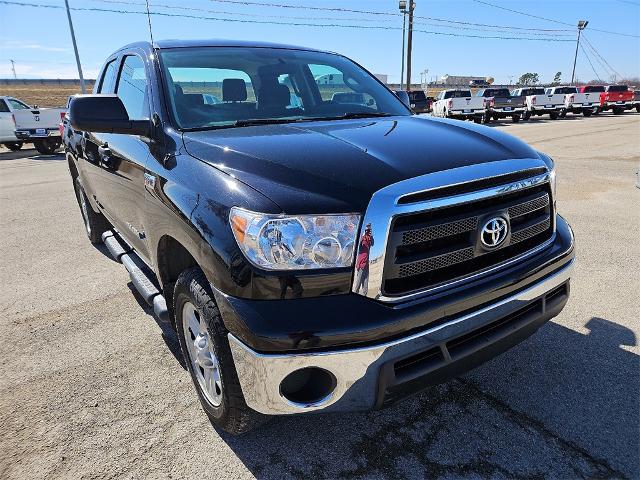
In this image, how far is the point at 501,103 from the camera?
24.3 metres

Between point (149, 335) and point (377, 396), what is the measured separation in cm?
207

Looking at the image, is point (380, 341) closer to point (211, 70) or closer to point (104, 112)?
point (104, 112)

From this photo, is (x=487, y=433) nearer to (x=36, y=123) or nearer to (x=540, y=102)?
(x=36, y=123)

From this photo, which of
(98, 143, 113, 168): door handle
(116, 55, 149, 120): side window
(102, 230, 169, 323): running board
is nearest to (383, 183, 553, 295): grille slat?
(102, 230, 169, 323): running board

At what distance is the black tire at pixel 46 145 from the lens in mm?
15721

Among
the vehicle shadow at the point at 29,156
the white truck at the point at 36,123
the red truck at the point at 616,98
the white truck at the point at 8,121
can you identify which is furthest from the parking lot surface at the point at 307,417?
the red truck at the point at 616,98

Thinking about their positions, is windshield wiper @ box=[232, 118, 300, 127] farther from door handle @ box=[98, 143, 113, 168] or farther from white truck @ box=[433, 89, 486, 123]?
white truck @ box=[433, 89, 486, 123]

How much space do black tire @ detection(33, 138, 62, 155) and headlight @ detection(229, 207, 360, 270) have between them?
55.1 ft

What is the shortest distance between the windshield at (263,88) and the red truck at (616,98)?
31.4m

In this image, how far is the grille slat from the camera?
70.7 inches

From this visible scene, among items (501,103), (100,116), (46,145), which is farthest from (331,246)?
(501,103)

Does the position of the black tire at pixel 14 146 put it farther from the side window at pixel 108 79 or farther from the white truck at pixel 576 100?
the white truck at pixel 576 100

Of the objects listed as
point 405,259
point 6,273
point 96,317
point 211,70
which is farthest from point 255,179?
point 6,273

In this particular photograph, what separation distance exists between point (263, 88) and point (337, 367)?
201 cm
